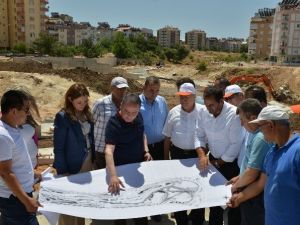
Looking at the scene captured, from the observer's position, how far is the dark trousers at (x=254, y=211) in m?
3.76

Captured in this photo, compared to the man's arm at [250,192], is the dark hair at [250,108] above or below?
above

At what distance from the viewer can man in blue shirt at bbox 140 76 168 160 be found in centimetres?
539

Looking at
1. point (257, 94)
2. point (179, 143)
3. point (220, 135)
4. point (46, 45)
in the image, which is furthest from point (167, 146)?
point (46, 45)

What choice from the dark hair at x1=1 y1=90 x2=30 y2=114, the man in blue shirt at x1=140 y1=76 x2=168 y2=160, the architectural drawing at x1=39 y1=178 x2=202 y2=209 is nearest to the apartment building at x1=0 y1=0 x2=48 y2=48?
the man in blue shirt at x1=140 y1=76 x2=168 y2=160

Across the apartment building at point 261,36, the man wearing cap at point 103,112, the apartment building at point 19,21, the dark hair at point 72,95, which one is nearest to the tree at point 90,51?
the apartment building at point 19,21

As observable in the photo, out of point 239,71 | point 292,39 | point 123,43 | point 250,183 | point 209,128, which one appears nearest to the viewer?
point 250,183

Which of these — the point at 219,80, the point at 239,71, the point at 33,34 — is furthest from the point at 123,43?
the point at 219,80

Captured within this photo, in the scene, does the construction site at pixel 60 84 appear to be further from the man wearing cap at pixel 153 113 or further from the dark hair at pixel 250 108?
the dark hair at pixel 250 108

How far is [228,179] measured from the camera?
4781 mm

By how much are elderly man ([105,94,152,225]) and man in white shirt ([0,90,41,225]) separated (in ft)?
3.33

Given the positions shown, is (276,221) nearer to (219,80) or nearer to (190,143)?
(190,143)

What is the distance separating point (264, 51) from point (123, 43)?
51.1m

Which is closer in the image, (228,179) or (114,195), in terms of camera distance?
(114,195)

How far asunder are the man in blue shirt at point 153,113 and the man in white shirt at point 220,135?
0.71 meters
